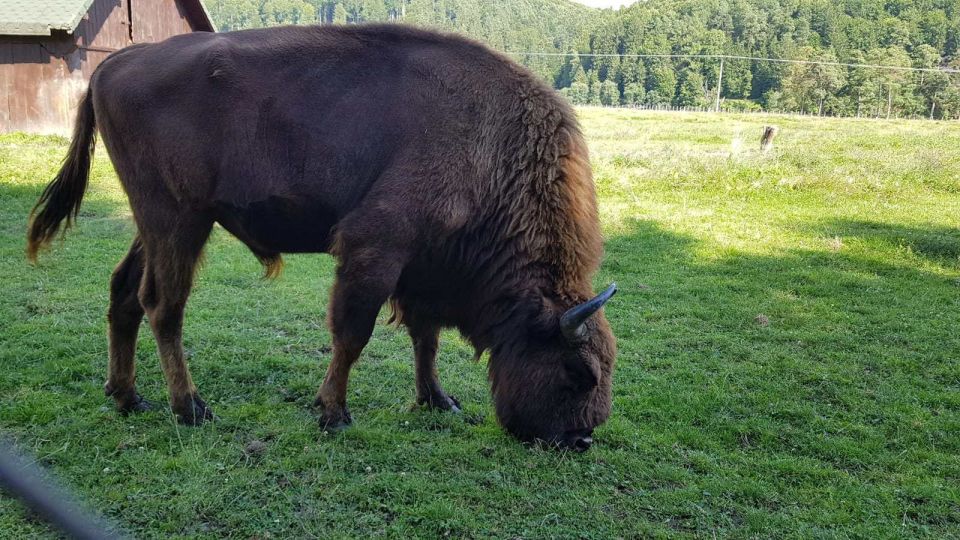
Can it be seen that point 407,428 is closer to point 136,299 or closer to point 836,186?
point 136,299

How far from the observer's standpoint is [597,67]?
52.2m

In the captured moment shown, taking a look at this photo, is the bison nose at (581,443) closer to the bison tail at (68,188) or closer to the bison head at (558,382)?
the bison head at (558,382)

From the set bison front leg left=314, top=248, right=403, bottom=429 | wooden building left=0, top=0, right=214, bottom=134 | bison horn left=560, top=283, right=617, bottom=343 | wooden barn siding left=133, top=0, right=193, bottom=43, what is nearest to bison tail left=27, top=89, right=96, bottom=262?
bison front leg left=314, top=248, right=403, bottom=429

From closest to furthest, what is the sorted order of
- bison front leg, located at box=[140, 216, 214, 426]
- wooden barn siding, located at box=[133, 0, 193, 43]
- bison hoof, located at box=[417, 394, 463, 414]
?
bison front leg, located at box=[140, 216, 214, 426] → bison hoof, located at box=[417, 394, 463, 414] → wooden barn siding, located at box=[133, 0, 193, 43]

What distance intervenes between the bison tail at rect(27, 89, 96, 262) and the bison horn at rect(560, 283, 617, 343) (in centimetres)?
333

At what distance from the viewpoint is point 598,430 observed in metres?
4.78

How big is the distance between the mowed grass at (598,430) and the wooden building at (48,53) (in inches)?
350

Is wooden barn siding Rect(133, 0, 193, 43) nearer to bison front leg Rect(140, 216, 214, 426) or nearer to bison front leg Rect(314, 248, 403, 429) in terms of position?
bison front leg Rect(140, 216, 214, 426)

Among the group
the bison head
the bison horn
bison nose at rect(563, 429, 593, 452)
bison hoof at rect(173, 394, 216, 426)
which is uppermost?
the bison horn

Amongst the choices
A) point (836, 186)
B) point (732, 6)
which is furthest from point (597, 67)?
point (836, 186)

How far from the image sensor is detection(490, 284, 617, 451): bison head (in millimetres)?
4355

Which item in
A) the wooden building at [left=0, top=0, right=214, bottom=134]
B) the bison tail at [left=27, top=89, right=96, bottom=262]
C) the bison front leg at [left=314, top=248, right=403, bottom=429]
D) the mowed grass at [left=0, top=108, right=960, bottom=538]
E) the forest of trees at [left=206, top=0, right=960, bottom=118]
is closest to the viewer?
the mowed grass at [left=0, top=108, right=960, bottom=538]

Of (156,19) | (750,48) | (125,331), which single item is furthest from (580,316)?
(750,48)

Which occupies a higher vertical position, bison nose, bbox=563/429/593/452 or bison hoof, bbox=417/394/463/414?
bison nose, bbox=563/429/593/452
